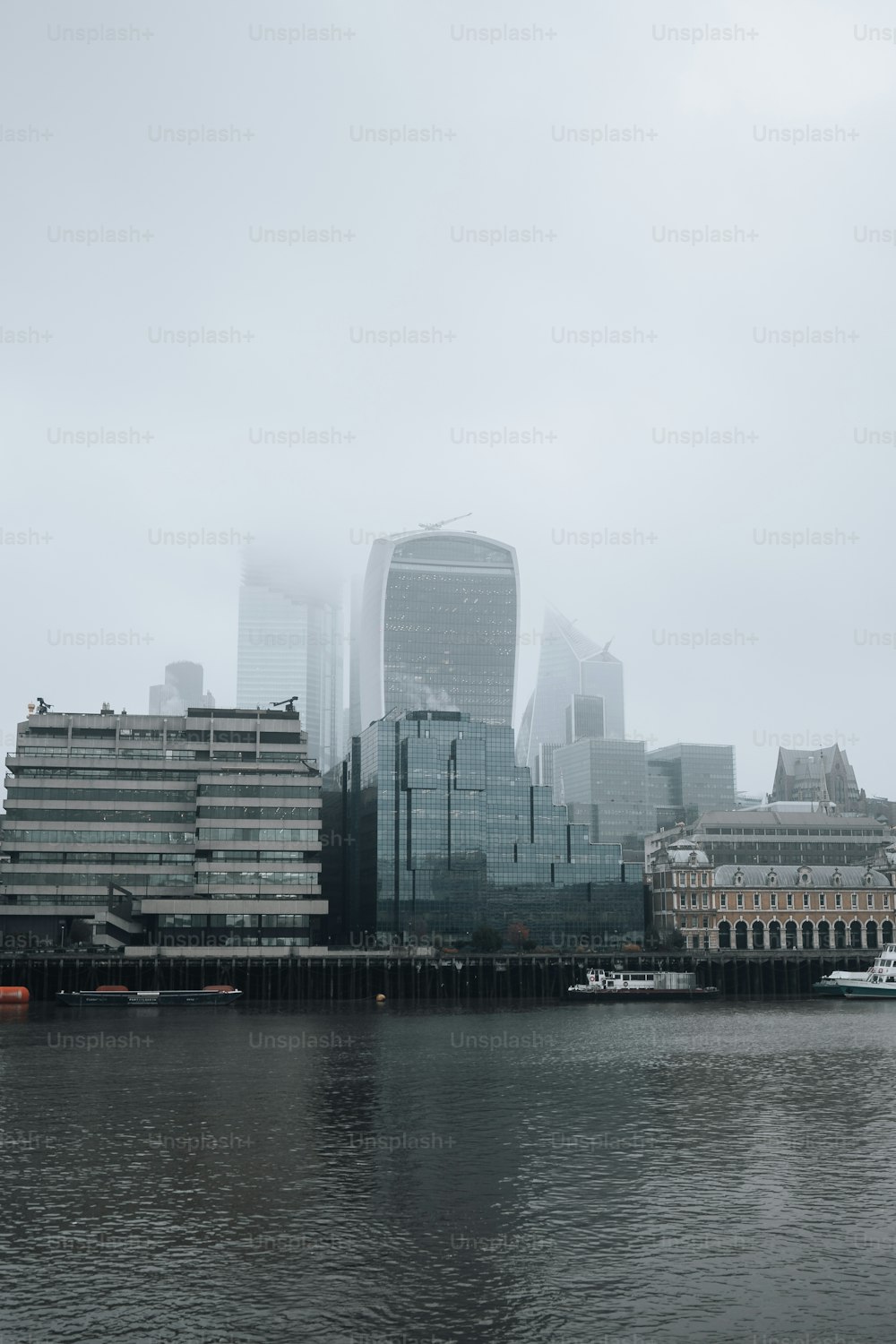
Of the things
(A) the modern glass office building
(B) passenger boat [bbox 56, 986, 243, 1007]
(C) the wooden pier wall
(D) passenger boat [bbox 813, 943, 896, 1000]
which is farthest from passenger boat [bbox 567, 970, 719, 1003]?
(B) passenger boat [bbox 56, 986, 243, 1007]

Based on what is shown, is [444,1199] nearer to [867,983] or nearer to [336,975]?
[336,975]

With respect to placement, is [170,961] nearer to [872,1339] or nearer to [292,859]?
[292,859]

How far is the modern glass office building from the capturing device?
582ft

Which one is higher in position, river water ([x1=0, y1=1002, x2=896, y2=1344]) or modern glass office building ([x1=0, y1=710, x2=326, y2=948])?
modern glass office building ([x1=0, y1=710, x2=326, y2=948])

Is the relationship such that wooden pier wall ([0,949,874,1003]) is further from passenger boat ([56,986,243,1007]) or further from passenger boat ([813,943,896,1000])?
passenger boat ([813,943,896,1000])

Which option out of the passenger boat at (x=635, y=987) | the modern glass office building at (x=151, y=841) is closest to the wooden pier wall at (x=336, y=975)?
the passenger boat at (x=635, y=987)

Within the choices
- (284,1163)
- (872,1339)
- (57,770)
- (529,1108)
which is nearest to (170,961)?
(57,770)

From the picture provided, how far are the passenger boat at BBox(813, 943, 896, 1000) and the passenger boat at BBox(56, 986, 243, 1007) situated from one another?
281 feet

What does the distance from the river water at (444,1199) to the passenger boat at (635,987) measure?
7552 centimetres

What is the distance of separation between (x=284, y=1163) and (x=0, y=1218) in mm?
12438

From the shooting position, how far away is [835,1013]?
475ft

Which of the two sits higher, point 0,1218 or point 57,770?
point 57,770

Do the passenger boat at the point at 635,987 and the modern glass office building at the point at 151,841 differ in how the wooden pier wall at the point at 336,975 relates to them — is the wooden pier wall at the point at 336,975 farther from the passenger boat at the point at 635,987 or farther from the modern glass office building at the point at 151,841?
the modern glass office building at the point at 151,841

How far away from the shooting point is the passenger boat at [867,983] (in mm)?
173625
